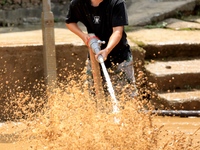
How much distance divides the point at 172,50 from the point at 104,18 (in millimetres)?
2244

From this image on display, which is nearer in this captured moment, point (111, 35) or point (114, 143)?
point (114, 143)

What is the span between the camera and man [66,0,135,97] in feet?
12.7

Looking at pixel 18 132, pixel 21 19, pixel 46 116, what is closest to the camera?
pixel 46 116

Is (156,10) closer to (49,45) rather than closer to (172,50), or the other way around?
(172,50)

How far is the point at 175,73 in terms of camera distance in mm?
5594

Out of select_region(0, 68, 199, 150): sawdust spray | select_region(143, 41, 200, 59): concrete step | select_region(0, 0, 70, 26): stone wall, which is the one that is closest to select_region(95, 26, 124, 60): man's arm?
select_region(0, 68, 199, 150): sawdust spray

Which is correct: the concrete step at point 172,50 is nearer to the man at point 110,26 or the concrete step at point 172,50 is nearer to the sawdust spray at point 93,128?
the sawdust spray at point 93,128

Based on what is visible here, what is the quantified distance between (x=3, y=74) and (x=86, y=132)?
7.97ft

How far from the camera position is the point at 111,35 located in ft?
12.9

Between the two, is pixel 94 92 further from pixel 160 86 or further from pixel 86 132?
pixel 160 86

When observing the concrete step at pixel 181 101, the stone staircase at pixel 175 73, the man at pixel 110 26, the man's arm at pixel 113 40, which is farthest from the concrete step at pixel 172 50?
the man's arm at pixel 113 40

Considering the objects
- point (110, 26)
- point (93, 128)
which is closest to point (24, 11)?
point (110, 26)

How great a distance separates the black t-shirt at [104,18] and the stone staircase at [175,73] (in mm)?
1403

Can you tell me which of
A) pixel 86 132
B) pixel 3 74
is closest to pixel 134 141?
pixel 86 132
